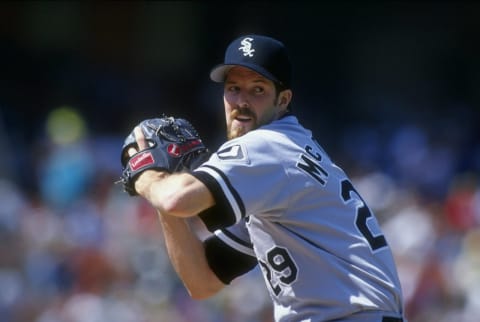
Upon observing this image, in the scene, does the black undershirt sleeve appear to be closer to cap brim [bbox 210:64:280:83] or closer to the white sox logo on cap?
cap brim [bbox 210:64:280:83]

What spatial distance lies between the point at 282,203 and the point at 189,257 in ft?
2.21

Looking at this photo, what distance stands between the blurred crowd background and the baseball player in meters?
4.03

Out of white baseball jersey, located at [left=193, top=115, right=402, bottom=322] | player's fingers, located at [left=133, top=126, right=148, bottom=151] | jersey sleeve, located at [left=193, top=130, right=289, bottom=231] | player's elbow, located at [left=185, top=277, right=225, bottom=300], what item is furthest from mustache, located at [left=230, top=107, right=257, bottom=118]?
player's elbow, located at [left=185, top=277, right=225, bottom=300]

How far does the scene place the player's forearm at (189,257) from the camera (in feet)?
14.8

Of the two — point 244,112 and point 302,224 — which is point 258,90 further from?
point 302,224

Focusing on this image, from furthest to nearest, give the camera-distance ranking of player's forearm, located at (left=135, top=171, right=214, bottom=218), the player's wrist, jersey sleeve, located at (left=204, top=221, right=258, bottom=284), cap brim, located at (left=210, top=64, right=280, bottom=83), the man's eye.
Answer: jersey sleeve, located at (left=204, top=221, right=258, bottom=284), the man's eye, cap brim, located at (left=210, top=64, right=280, bottom=83), the player's wrist, player's forearm, located at (left=135, top=171, right=214, bottom=218)

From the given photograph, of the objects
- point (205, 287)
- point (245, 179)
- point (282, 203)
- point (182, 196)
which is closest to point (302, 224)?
point (282, 203)

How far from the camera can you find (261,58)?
4.36 m

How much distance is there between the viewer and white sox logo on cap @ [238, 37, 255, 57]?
172 inches

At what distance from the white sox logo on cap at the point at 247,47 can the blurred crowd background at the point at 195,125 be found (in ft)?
13.8

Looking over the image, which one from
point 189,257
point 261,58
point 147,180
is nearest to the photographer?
point 147,180

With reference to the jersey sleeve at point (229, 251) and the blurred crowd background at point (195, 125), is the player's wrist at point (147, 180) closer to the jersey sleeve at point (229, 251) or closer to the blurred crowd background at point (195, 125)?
the jersey sleeve at point (229, 251)

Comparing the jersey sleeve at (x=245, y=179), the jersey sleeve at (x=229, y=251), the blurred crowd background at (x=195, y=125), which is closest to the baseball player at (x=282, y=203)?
the jersey sleeve at (x=245, y=179)

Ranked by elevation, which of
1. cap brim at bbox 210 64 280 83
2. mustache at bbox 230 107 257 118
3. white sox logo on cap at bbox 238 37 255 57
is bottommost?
mustache at bbox 230 107 257 118
